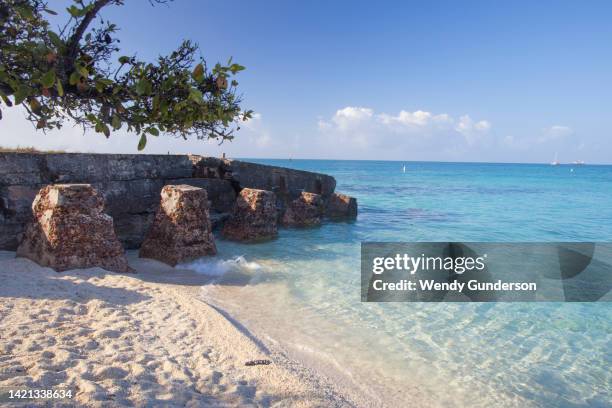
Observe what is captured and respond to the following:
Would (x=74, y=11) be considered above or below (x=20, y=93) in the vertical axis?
above

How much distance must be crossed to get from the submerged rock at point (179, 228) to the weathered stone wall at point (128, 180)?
4.54ft

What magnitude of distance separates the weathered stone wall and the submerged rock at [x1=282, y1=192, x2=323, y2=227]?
24.4 inches

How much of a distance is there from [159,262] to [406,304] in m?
5.14

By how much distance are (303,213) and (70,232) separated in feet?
27.1

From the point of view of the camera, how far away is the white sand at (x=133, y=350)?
130 inches

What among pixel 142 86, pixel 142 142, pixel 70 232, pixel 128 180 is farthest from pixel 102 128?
pixel 128 180

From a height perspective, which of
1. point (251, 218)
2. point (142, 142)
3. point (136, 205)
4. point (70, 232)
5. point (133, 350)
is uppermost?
point (142, 142)

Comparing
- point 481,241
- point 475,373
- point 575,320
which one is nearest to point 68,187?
point 475,373

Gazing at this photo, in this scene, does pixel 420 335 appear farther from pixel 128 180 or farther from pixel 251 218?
pixel 128 180

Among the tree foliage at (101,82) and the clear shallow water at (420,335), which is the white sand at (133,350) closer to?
the clear shallow water at (420,335)

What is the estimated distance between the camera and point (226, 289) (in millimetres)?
6984

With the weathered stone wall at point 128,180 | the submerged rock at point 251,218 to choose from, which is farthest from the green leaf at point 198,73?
the submerged rock at point 251,218

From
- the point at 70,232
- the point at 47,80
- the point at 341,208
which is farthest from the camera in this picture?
the point at 341,208

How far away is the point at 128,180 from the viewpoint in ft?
32.4
